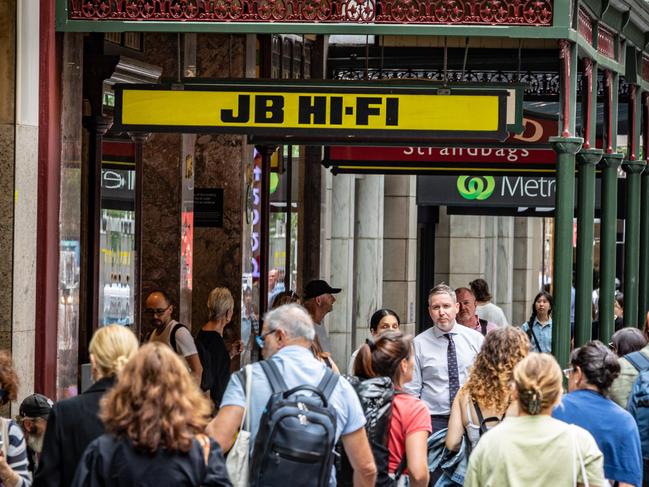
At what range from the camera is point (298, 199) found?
776 inches

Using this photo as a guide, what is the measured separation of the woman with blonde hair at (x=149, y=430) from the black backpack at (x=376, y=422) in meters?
1.92

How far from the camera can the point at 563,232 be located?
35.8 ft

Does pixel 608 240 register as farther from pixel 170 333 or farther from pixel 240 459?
pixel 240 459

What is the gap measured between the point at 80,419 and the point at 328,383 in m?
1.23

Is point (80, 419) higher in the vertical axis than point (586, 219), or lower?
lower

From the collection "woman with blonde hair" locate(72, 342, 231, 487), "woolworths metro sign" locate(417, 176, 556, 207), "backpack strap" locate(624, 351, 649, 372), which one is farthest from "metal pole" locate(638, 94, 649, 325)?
"woman with blonde hair" locate(72, 342, 231, 487)

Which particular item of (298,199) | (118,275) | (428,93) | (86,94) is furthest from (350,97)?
(298,199)

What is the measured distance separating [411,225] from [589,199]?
44.7 ft

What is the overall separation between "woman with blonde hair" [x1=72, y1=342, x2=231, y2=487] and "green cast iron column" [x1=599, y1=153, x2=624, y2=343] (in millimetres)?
9560

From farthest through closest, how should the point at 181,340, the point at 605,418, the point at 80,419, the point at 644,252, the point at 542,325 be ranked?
the point at 644,252, the point at 542,325, the point at 181,340, the point at 605,418, the point at 80,419

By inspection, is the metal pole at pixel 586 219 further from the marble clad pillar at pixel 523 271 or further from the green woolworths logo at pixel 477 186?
the marble clad pillar at pixel 523 271

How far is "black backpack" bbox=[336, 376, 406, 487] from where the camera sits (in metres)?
7.57

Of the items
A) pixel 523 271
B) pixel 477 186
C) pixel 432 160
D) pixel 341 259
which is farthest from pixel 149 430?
pixel 523 271

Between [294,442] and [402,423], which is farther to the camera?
[402,423]
